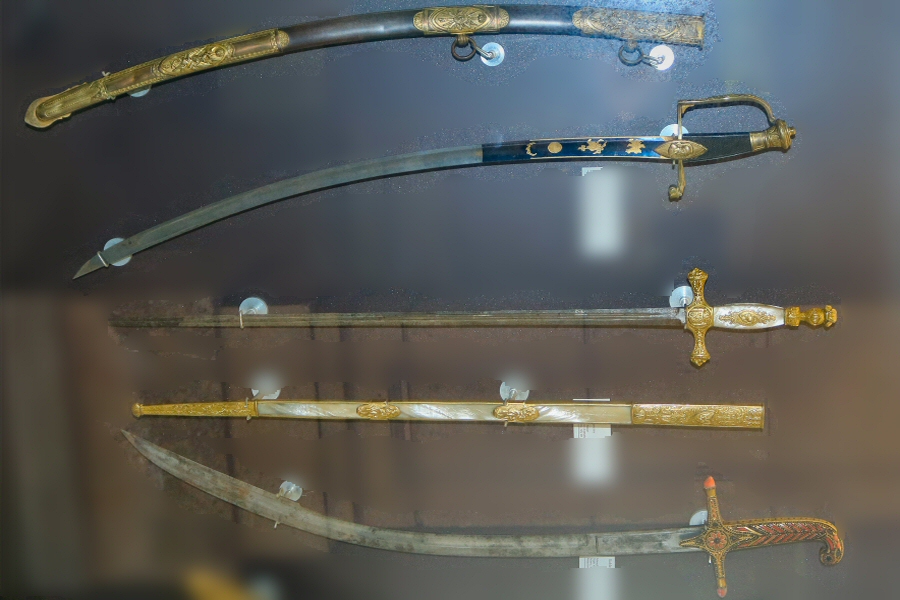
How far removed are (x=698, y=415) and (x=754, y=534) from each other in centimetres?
44

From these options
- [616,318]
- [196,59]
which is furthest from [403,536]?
[196,59]

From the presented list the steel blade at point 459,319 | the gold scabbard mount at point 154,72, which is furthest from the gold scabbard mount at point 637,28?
the gold scabbard mount at point 154,72

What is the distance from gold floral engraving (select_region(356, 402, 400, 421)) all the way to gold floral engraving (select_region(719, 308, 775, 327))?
117cm

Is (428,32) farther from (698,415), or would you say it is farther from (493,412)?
(698,415)

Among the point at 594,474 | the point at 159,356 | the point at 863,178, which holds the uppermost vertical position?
the point at 863,178

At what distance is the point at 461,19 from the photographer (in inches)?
110

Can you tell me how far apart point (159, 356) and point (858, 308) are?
2531 millimetres

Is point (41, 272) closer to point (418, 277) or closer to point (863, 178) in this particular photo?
point (418, 277)

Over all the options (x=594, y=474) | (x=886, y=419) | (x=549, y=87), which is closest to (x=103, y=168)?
(x=549, y=87)

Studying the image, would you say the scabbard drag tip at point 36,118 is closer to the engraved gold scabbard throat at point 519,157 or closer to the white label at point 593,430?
the engraved gold scabbard throat at point 519,157

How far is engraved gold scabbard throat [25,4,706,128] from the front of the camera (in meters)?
2.70

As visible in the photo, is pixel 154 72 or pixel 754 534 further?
pixel 154 72

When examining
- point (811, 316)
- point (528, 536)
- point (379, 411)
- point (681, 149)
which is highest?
point (681, 149)

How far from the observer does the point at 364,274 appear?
2.93m
